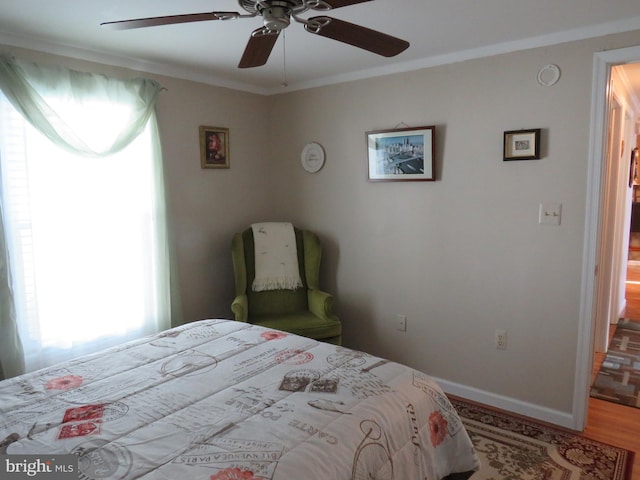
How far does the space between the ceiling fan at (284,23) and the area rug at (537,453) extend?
211cm

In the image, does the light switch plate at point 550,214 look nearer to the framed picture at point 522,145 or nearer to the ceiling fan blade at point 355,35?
the framed picture at point 522,145

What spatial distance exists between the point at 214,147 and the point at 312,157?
80 centimetres

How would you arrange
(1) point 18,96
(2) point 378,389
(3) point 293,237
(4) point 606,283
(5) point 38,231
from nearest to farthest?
(2) point 378,389 < (1) point 18,96 < (5) point 38,231 < (3) point 293,237 < (4) point 606,283

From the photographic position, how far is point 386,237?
3396 mm

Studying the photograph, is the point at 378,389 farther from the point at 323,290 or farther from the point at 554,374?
the point at 323,290

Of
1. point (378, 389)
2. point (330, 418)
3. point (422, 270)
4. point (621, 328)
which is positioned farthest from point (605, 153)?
point (621, 328)

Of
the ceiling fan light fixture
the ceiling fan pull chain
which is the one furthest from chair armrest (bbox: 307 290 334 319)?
Answer: the ceiling fan light fixture

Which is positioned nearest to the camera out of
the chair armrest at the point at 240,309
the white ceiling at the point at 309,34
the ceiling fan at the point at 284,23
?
the ceiling fan at the point at 284,23

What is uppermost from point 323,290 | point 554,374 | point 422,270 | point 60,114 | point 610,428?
point 60,114

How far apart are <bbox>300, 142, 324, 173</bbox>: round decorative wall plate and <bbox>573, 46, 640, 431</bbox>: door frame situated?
1.93 meters

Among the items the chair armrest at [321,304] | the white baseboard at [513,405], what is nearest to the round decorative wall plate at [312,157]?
the chair armrest at [321,304]

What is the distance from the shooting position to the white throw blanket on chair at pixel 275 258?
357 centimetres

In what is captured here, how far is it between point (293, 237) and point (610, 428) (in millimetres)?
2501

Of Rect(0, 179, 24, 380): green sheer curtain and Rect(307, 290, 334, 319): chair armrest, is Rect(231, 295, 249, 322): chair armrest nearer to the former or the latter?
Rect(307, 290, 334, 319): chair armrest
